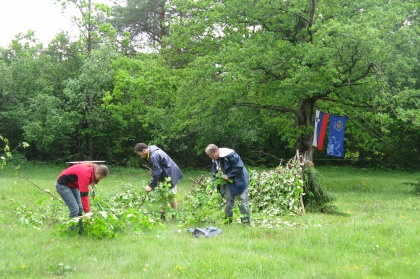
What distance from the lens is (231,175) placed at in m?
8.08

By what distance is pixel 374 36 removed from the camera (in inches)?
556

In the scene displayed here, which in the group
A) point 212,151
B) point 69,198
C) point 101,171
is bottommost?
point 69,198

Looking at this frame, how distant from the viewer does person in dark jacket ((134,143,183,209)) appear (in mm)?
8695

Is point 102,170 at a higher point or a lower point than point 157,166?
higher

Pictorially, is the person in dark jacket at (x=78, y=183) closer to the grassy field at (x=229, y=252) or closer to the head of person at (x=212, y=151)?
the grassy field at (x=229, y=252)

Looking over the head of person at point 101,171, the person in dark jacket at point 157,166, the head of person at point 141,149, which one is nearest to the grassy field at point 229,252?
the person in dark jacket at point 157,166

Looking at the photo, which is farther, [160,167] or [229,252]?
[160,167]

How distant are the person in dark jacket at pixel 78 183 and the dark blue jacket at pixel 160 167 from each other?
1614 millimetres

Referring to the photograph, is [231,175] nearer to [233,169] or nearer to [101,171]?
[233,169]

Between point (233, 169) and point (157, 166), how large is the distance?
1.64m

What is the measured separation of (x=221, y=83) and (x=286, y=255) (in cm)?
1086

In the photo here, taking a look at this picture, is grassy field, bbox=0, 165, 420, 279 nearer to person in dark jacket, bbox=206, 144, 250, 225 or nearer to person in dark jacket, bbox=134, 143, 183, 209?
person in dark jacket, bbox=206, 144, 250, 225

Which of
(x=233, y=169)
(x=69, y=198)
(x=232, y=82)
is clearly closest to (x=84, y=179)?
(x=69, y=198)

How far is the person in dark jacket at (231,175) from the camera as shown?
26.4 feet
